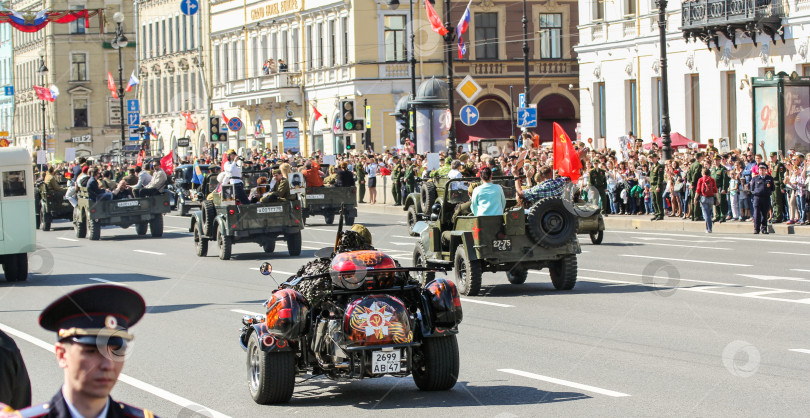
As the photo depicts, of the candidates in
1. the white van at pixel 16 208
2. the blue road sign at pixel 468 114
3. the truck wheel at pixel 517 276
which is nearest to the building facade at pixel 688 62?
the blue road sign at pixel 468 114

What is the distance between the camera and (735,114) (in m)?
41.4

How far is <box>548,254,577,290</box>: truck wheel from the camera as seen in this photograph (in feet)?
56.1

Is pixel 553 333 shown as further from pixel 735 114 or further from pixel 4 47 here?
pixel 4 47

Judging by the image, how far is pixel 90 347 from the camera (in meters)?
3.68

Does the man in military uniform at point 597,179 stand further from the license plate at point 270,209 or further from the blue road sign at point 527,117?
the license plate at point 270,209

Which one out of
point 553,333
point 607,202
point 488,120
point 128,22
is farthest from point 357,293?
point 128,22

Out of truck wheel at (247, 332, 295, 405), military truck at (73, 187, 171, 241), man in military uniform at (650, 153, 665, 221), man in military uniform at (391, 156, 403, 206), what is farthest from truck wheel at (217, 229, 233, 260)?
man in military uniform at (391, 156, 403, 206)

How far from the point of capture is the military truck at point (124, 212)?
→ 31.4 metres

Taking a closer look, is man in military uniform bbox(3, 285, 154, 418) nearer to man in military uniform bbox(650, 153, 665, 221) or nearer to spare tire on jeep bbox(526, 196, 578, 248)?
spare tire on jeep bbox(526, 196, 578, 248)

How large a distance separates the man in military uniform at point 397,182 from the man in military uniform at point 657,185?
39.8 feet

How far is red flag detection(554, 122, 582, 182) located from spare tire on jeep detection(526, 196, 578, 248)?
8.27 meters

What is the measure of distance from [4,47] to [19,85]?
6482mm

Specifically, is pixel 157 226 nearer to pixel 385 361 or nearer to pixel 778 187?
pixel 778 187

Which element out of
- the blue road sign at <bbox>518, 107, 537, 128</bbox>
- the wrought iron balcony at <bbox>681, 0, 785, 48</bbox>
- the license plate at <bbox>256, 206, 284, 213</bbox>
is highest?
the wrought iron balcony at <bbox>681, 0, 785, 48</bbox>
